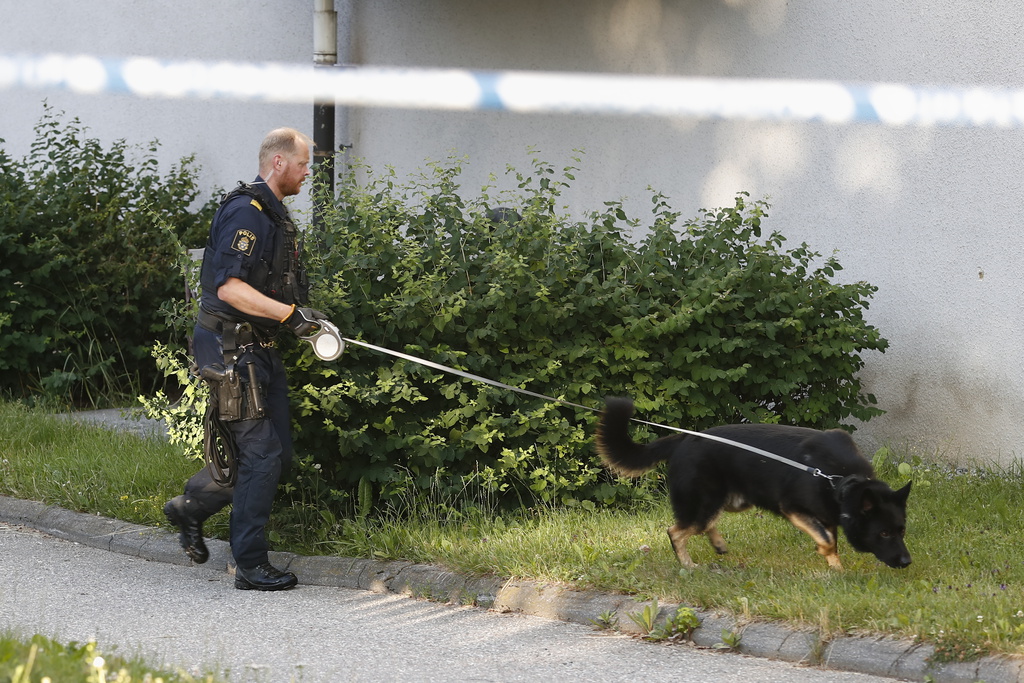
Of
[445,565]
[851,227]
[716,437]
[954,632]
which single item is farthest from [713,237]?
[954,632]

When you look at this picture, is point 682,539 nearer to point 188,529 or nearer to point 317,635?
point 317,635

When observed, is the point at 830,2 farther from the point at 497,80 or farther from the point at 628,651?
the point at 628,651

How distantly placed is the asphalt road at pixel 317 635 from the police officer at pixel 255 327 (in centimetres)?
35

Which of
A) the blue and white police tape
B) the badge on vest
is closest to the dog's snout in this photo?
the badge on vest

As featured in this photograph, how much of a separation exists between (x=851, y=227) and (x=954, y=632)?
4012 millimetres

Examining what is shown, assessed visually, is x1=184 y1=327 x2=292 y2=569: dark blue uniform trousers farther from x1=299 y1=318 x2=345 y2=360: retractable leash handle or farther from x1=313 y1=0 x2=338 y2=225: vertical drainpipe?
x1=313 y1=0 x2=338 y2=225: vertical drainpipe

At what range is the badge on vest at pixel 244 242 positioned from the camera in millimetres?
5434

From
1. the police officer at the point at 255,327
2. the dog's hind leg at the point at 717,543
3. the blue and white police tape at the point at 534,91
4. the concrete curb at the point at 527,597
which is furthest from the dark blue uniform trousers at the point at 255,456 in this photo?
the blue and white police tape at the point at 534,91

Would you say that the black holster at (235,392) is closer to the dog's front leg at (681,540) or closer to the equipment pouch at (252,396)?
the equipment pouch at (252,396)

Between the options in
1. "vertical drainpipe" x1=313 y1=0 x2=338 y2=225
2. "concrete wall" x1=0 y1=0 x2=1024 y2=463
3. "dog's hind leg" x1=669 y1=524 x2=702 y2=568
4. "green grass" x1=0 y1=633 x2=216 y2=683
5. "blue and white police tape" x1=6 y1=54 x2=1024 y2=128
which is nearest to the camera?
"green grass" x1=0 y1=633 x2=216 y2=683

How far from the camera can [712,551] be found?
5.67 metres

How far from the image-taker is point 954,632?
440 cm

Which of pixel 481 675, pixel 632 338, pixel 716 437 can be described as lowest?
pixel 481 675

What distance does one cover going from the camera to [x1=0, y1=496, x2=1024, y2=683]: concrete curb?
436cm
